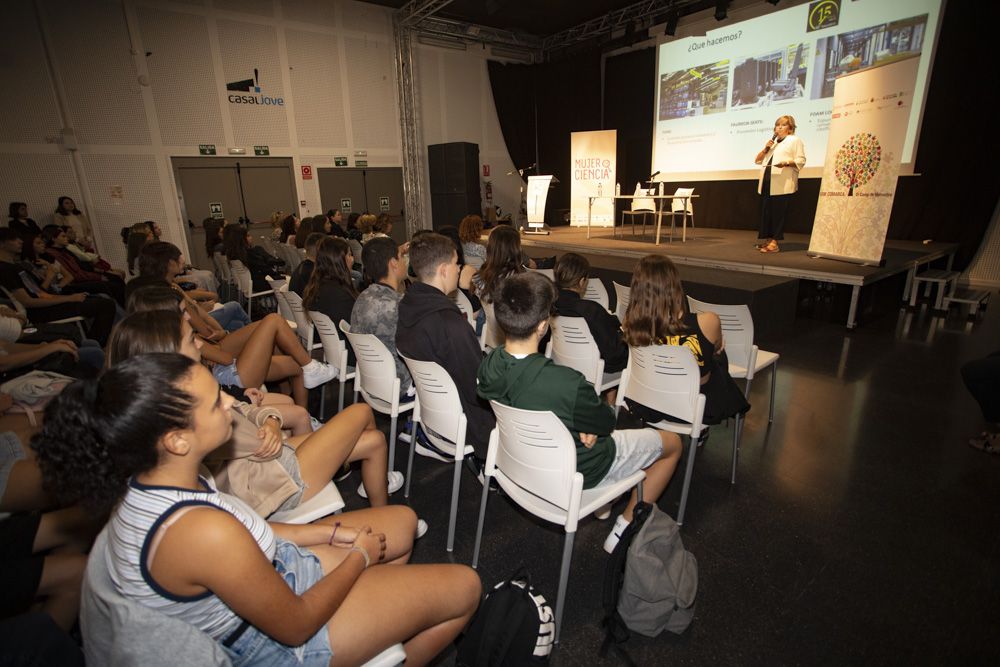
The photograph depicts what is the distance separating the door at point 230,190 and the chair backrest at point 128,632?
918cm

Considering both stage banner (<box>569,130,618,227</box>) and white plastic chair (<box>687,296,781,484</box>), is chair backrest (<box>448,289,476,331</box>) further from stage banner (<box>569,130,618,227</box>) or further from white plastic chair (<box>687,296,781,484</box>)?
stage banner (<box>569,130,618,227</box>)

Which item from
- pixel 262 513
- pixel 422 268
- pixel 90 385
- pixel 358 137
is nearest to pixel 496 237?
pixel 422 268

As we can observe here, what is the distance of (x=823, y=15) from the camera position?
6.64 metres

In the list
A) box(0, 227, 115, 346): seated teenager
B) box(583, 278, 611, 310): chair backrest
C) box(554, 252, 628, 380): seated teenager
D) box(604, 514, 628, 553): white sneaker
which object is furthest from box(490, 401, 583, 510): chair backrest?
box(0, 227, 115, 346): seated teenager

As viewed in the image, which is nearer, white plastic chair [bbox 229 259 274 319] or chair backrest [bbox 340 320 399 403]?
chair backrest [bbox 340 320 399 403]

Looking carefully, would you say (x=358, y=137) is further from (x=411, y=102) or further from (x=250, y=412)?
(x=250, y=412)

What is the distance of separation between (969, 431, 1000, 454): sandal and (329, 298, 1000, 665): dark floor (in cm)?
4

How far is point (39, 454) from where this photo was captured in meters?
0.87

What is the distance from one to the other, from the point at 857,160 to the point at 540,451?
5.29 m

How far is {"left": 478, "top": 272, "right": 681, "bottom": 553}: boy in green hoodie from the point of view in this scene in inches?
63.5

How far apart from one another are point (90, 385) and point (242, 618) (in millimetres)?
571

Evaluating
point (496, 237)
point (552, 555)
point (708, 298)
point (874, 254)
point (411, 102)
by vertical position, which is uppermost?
point (411, 102)

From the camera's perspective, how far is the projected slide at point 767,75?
20.2 ft

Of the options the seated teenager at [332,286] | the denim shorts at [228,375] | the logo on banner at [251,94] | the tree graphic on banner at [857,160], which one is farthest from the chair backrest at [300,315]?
the logo on banner at [251,94]
